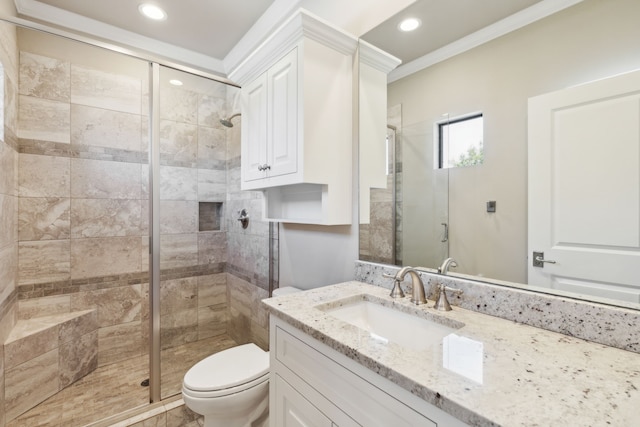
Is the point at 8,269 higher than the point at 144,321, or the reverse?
the point at 8,269

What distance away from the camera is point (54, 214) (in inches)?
83.4

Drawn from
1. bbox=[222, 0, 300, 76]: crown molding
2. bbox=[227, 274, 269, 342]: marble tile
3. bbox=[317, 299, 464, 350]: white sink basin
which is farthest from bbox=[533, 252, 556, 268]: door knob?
bbox=[222, 0, 300, 76]: crown molding

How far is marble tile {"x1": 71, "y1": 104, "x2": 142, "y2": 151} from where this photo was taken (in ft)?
7.22

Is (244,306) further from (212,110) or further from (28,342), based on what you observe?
(212,110)

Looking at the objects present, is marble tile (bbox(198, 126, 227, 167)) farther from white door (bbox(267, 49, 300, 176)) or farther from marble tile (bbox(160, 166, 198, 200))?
white door (bbox(267, 49, 300, 176))

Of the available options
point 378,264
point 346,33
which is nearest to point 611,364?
point 378,264

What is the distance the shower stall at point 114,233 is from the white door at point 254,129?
38cm

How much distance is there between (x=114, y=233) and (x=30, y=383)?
1.06m

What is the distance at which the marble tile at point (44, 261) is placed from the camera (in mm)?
2019

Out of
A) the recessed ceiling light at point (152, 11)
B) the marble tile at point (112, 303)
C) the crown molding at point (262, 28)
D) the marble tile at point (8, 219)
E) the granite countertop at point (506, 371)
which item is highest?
the recessed ceiling light at point (152, 11)

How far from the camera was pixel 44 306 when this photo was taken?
2.08 m

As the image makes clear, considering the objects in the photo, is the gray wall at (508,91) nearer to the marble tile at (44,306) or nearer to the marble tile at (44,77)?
the marble tile at (44,77)

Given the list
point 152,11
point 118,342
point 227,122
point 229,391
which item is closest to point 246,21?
point 152,11

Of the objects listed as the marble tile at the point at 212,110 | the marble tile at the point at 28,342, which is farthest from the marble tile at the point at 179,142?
the marble tile at the point at 28,342
